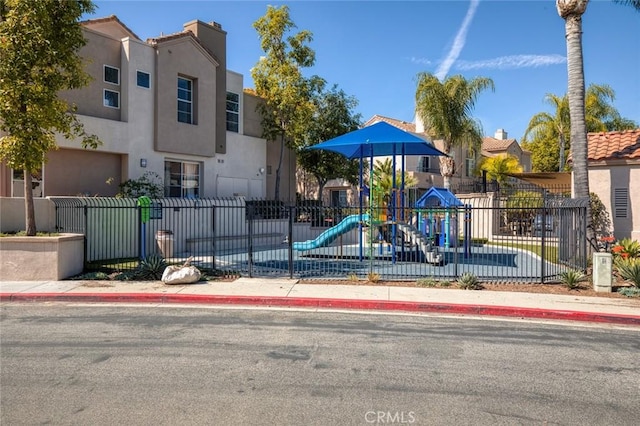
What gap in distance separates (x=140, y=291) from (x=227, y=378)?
5.84 meters

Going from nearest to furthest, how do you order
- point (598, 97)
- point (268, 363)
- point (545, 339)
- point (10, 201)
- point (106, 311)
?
point (268, 363) → point (545, 339) → point (106, 311) → point (10, 201) → point (598, 97)

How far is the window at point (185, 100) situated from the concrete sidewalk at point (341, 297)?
1080 centimetres

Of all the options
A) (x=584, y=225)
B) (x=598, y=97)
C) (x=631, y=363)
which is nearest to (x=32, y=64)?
(x=631, y=363)

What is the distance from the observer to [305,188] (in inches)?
1303

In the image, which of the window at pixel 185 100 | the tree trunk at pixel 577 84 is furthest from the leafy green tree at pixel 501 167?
the window at pixel 185 100

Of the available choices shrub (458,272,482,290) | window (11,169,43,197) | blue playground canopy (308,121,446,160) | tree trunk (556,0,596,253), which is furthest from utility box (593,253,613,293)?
window (11,169,43,197)

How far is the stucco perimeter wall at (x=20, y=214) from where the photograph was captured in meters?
13.1

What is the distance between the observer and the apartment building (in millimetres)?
17016

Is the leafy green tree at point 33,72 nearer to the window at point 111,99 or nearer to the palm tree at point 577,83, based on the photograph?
the window at point 111,99

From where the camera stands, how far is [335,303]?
A: 949 cm

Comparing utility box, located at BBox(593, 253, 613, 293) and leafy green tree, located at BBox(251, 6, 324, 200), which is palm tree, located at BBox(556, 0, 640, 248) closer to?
utility box, located at BBox(593, 253, 613, 293)

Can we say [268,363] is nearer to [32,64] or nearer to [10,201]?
[32,64]

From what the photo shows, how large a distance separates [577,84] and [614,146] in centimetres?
409

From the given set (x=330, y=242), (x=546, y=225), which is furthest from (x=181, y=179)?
(x=546, y=225)
